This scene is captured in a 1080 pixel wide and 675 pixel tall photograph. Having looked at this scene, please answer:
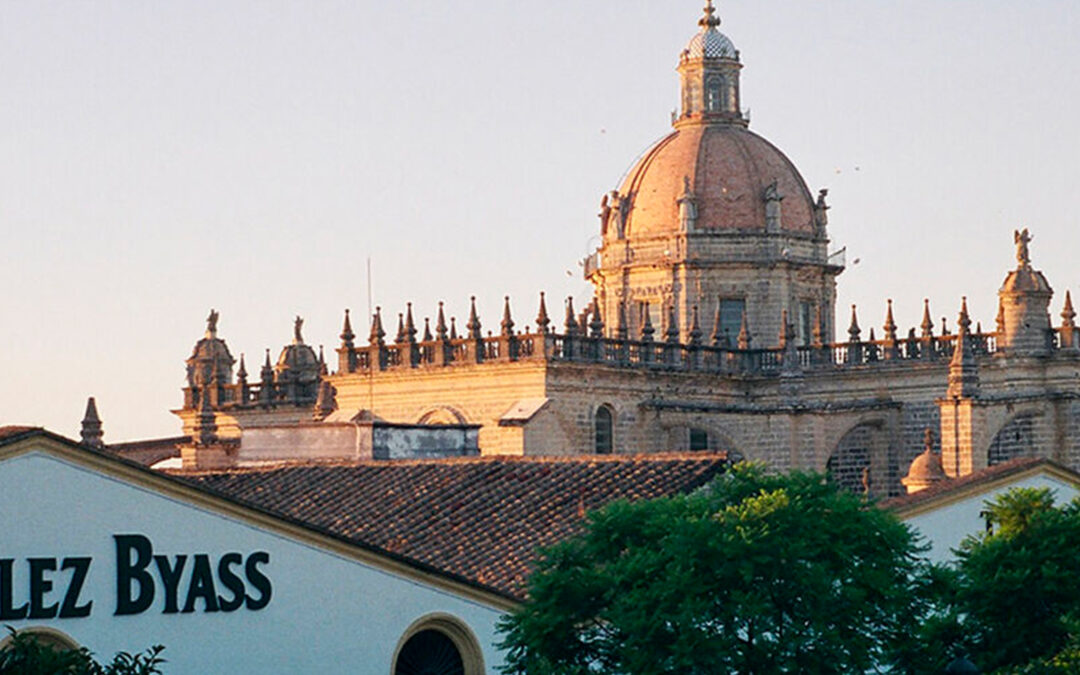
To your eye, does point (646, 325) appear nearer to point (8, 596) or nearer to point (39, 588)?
point (39, 588)

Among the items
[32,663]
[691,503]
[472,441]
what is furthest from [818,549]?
[472,441]

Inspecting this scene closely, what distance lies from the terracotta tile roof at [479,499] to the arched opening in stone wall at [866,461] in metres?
34.6

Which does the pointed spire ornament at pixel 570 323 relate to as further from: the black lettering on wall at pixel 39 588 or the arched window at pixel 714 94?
the black lettering on wall at pixel 39 588

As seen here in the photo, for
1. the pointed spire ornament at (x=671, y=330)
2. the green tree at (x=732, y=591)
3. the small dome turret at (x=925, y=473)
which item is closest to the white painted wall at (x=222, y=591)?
the green tree at (x=732, y=591)

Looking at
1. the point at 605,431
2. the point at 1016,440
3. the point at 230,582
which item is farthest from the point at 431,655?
the point at 1016,440

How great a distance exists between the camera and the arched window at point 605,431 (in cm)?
6912

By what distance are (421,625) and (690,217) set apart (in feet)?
169

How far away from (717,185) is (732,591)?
5487 cm

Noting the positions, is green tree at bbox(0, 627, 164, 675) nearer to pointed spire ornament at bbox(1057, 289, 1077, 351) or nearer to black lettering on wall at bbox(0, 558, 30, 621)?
black lettering on wall at bbox(0, 558, 30, 621)

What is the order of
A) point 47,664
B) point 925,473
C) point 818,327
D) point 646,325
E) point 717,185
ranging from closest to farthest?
point 47,664, point 925,473, point 646,325, point 818,327, point 717,185

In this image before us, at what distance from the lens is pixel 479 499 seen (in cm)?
3709

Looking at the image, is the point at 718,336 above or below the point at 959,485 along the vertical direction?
above

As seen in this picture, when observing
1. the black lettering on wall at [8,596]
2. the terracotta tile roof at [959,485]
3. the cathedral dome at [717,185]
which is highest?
the cathedral dome at [717,185]

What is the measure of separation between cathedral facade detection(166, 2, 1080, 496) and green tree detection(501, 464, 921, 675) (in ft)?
99.5
